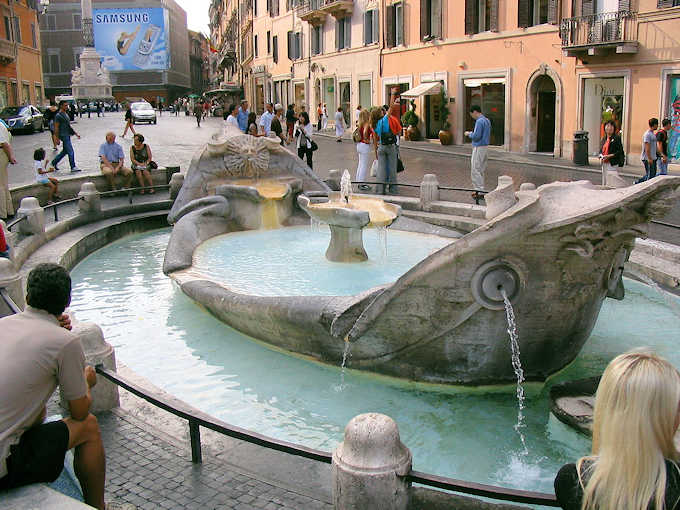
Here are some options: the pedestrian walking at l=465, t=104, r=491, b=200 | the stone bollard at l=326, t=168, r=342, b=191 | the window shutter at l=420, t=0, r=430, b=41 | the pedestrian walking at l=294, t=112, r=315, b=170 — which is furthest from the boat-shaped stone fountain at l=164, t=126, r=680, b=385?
the window shutter at l=420, t=0, r=430, b=41

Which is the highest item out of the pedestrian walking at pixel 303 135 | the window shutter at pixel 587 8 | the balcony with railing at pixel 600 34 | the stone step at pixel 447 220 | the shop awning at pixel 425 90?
the window shutter at pixel 587 8

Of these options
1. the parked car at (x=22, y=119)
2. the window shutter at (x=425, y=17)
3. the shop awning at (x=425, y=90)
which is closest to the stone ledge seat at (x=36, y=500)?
the shop awning at (x=425, y=90)

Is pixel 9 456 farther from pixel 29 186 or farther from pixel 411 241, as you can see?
pixel 29 186

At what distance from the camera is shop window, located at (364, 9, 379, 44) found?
108ft

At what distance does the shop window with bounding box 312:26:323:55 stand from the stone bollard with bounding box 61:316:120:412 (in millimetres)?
37124

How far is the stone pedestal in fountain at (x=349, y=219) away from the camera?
7.93m

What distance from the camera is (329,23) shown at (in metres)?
38.4

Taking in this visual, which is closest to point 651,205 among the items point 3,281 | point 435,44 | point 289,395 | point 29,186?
point 289,395

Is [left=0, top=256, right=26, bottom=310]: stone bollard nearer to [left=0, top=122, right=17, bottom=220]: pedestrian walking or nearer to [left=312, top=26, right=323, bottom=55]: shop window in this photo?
[left=0, top=122, right=17, bottom=220]: pedestrian walking

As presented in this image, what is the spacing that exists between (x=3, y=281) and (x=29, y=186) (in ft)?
25.5

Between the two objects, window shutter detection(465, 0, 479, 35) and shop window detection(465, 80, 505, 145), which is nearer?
shop window detection(465, 80, 505, 145)

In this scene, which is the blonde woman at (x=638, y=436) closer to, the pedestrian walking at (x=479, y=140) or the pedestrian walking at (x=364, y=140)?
the pedestrian walking at (x=479, y=140)

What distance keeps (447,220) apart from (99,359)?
24.3 feet

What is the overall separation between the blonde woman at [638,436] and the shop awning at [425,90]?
26.1 metres
